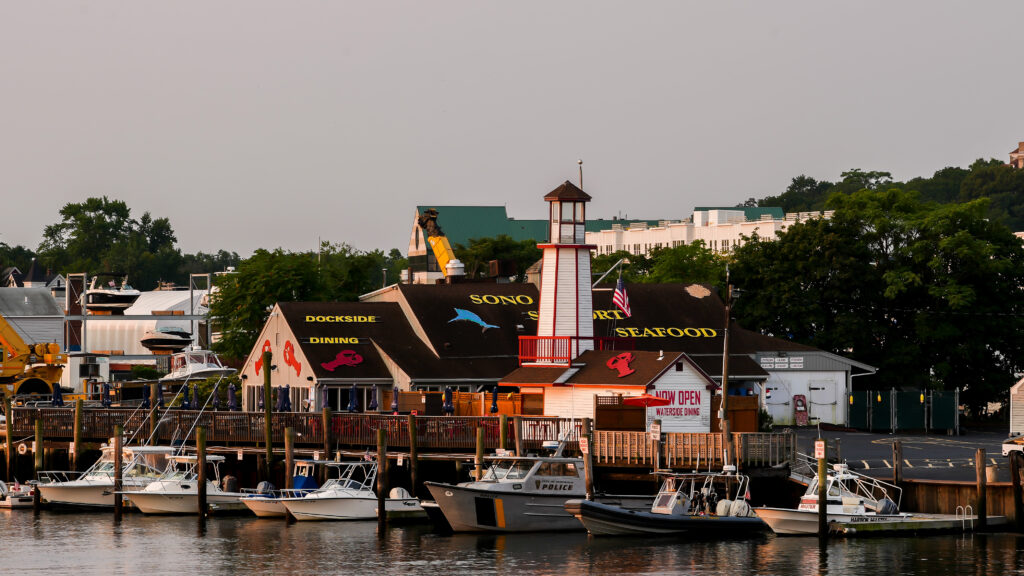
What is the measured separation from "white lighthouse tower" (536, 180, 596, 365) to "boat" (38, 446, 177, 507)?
48.7 ft

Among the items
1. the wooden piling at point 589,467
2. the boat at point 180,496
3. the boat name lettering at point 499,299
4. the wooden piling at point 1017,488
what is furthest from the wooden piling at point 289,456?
the wooden piling at point 1017,488

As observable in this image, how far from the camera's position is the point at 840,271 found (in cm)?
8194

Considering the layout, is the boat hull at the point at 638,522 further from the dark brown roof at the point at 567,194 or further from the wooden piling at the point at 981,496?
the dark brown roof at the point at 567,194

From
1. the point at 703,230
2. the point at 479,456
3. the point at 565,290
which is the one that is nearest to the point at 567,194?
the point at 565,290

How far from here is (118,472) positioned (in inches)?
2197

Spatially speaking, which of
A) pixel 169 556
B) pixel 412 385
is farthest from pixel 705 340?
pixel 169 556

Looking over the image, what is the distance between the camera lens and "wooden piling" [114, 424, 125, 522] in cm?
5528

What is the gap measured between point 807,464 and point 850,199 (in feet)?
134

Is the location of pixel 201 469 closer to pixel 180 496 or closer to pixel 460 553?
pixel 180 496

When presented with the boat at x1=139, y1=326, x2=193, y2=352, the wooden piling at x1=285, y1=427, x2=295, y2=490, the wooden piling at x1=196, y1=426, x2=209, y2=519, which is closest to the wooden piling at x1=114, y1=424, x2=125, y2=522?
the wooden piling at x1=196, y1=426, x2=209, y2=519

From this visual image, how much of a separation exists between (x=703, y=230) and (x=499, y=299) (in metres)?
101

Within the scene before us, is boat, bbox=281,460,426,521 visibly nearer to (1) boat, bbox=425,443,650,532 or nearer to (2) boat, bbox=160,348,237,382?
(1) boat, bbox=425,443,650,532

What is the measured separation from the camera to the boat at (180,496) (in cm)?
5531

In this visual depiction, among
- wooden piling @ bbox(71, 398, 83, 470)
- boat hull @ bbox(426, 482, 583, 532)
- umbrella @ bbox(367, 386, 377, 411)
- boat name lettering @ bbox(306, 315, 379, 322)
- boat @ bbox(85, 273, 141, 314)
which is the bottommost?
boat hull @ bbox(426, 482, 583, 532)
